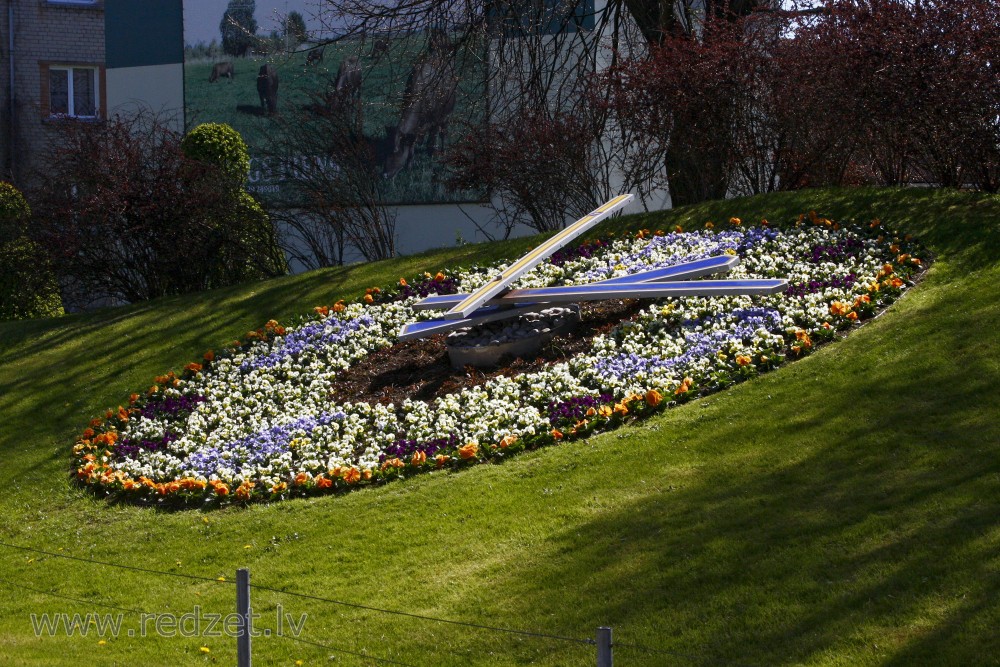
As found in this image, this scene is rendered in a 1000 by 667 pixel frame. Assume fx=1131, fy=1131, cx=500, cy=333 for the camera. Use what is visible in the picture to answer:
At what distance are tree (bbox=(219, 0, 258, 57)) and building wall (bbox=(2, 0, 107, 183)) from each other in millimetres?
6953

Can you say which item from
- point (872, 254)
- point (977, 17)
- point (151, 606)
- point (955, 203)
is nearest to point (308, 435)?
point (151, 606)

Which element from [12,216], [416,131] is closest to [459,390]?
[12,216]

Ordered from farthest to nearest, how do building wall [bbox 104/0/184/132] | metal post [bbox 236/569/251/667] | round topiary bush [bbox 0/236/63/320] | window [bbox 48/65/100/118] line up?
window [bbox 48/65/100/118] → building wall [bbox 104/0/184/132] → round topiary bush [bbox 0/236/63/320] → metal post [bbox 236/569/251/667]

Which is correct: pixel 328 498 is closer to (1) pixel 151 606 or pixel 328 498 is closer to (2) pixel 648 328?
(1) pixel 151 606

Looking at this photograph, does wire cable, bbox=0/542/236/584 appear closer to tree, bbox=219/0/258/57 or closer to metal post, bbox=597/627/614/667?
metal post, bbox=597/627/614/667

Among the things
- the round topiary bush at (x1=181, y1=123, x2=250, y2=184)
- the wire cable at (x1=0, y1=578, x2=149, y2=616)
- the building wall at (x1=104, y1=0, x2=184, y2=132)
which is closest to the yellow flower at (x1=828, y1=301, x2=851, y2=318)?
the wire cable at (x1=0, y1=578, x2=149, y2=616)

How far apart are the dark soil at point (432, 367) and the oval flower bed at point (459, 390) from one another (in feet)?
0.49

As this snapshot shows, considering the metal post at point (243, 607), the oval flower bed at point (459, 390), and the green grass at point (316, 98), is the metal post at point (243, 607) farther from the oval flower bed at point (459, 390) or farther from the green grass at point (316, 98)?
the green grass at point (316, 98)

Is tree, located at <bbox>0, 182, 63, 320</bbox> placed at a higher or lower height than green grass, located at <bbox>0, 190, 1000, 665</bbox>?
higher

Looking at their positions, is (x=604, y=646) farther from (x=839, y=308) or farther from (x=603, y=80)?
(x=603, y=80)

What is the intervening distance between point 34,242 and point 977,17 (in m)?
11.7

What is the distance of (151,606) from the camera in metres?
6.21

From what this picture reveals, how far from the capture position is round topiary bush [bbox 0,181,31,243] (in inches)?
601

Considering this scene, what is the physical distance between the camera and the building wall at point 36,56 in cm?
3108
